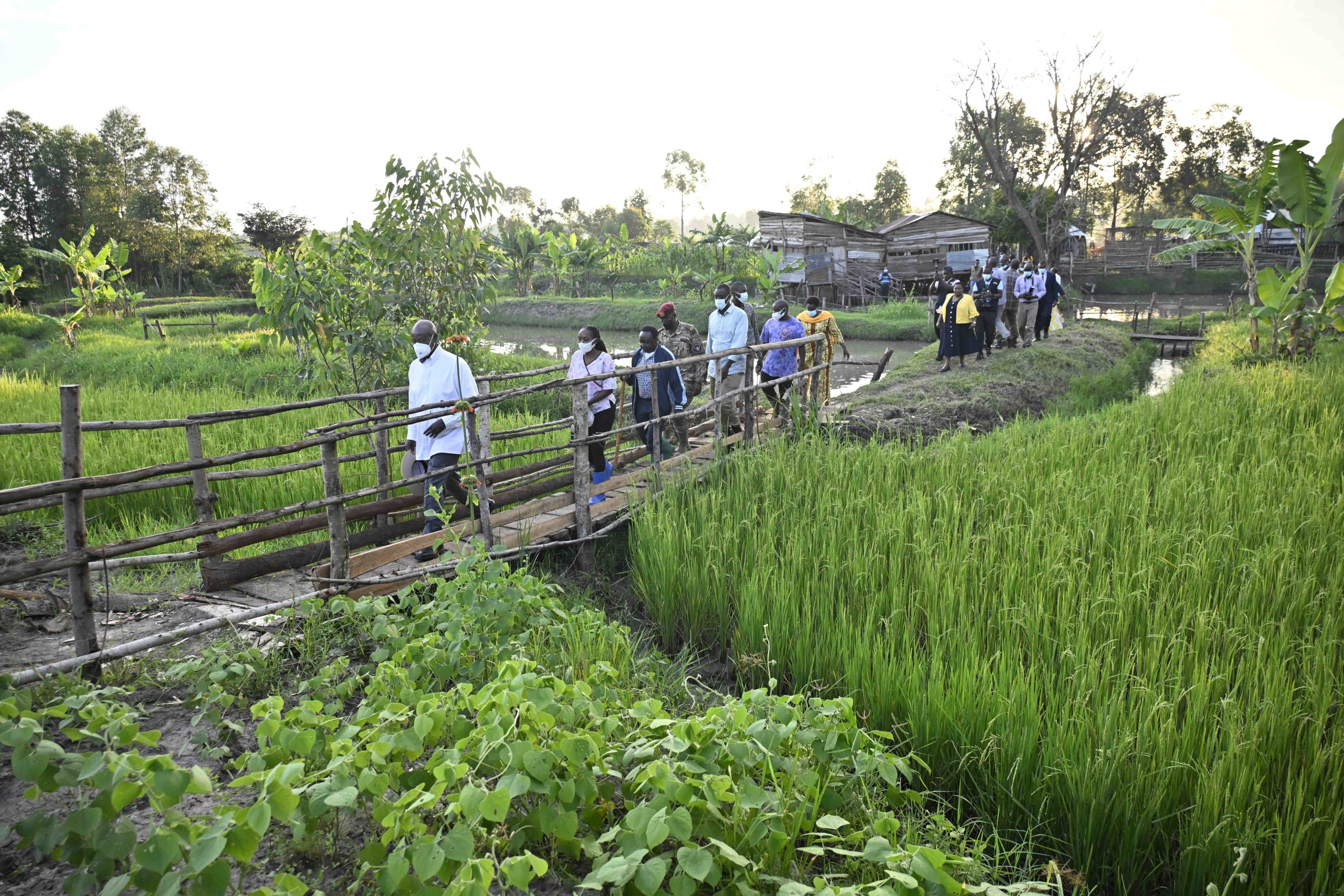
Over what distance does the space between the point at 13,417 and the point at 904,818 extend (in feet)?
31.6

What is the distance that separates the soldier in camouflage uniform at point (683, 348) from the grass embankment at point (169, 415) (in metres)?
1.65

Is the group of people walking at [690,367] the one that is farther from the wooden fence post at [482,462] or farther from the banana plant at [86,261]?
the banana plant at [86,261]

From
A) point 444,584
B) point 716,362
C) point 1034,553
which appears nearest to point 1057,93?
point 716,362

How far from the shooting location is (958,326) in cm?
1129

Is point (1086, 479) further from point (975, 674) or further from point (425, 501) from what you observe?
point (425, 501)

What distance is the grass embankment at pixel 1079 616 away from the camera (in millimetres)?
2426

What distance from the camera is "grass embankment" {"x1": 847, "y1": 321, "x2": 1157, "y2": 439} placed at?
8289mm

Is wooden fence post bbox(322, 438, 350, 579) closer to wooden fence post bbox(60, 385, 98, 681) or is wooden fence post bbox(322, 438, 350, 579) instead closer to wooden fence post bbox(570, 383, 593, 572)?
wooden fence post bbox(60, 385, 98, 681)

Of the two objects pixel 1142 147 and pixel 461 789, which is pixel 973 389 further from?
pixel 1142 147

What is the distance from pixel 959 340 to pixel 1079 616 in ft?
29.0

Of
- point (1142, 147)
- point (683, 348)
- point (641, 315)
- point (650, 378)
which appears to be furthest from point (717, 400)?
point (1142, 147)

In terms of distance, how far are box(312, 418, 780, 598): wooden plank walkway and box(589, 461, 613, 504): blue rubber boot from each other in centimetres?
5

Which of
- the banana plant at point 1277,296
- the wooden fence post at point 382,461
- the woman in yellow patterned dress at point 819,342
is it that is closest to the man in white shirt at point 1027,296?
the banana plant at point 1277,296

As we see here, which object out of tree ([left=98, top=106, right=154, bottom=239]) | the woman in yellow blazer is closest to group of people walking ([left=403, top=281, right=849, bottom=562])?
the woman in yellow blazer
